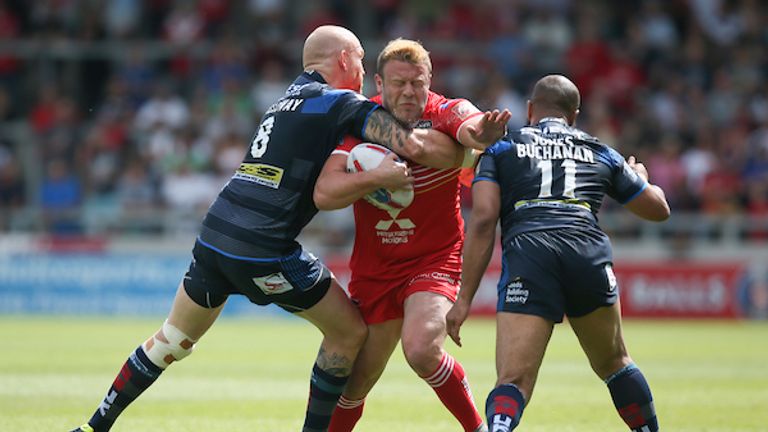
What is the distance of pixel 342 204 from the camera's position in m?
6.93

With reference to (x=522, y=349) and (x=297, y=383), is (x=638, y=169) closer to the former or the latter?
(x=522, y=349)

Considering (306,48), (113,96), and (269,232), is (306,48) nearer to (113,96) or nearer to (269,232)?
(269,232)

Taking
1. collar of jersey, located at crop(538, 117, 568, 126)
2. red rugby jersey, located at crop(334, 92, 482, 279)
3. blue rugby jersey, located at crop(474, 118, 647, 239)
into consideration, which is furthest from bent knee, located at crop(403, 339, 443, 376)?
collar of jersey, located at crop(538, 117, 568, 126)

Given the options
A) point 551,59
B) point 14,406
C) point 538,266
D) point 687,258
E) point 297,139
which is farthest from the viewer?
point 551,59

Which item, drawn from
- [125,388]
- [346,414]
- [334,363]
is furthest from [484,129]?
[125,388]

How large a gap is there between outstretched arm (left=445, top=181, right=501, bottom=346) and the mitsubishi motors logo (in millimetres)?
935

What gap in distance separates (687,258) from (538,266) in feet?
48.3

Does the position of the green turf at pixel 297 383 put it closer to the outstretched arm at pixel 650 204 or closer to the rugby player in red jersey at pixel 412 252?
the rugby player in red jersey at pixel 412 252

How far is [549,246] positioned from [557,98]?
93 cm

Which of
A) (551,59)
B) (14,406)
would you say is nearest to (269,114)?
(14,406)

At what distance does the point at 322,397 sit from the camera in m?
7.20

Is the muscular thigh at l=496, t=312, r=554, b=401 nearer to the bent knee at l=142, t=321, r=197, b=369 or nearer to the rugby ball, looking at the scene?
the rugby ball

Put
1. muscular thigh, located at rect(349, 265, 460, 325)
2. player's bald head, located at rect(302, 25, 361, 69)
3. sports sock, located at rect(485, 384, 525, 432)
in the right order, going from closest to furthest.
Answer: sports sock, located at rect(485, 384, 525, 432)
player's bald head, located at rect(302, 25, 361, 69)
muscular thigh, located at rect(349, 265, 460, 325)

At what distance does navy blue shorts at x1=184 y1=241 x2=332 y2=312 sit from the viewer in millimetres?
7027
